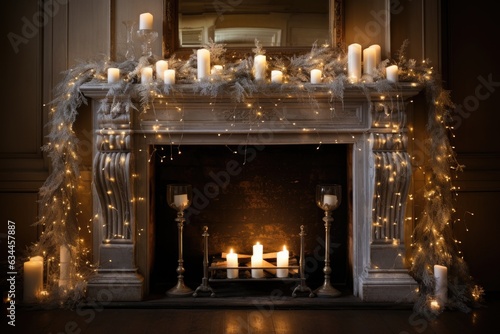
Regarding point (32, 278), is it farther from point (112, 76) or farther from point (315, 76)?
point (315, 76)

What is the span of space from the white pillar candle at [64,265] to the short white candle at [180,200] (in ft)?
2.28

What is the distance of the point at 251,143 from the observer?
353 centimetres

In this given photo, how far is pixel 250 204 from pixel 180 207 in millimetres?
546

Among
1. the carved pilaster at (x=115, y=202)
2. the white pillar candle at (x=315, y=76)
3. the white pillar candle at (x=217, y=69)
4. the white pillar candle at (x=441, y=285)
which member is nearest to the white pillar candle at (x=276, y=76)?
the white pillar candle at (x=315, y=76)

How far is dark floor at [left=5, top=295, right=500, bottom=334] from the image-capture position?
9.91 feet

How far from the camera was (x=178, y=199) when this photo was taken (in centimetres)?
353

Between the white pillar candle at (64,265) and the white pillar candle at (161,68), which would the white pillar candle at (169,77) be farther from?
the white pillar candle at (64,265)

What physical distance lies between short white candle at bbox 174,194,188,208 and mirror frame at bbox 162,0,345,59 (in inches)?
33.0

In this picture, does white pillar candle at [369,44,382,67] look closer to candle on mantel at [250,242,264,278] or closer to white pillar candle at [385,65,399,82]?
white pillar candle at [385,65,399,82]

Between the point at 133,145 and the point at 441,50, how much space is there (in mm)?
1957

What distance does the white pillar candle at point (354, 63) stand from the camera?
3.43 metres

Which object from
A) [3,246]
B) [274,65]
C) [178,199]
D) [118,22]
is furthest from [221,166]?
[3,246]

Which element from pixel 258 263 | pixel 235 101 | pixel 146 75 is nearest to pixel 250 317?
pixel 258 263

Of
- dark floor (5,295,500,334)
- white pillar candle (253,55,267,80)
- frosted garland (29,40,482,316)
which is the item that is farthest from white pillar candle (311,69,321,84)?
dark floor (5,295,500,334)
